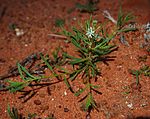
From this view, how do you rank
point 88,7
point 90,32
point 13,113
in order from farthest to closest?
1. point 88,7
2. point 90,32
3. point 13,113

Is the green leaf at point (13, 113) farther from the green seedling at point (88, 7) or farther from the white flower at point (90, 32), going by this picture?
the green seedling at point (88, 7)

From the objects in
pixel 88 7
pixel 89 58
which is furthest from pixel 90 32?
pixel 88 7

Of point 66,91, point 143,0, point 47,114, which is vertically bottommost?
point 47,114

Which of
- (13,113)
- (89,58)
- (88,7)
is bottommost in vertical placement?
(13,113)

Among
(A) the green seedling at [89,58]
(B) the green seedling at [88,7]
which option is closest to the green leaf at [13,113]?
Answer: (A) the green seedling at [89,58]

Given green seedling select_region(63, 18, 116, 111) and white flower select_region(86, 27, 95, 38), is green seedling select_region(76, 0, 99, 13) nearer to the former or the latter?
green seedling select_region(63, 18, 116, 111)

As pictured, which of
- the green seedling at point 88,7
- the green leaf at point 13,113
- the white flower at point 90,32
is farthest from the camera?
the green seedling at point 88,7

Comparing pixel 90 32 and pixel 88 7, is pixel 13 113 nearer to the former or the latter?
pixel 90 32

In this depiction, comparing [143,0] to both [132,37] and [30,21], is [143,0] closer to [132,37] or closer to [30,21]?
[132,37]

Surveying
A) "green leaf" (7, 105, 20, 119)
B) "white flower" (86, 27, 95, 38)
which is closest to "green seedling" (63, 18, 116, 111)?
"white flower" (86, 27, 95, 38)

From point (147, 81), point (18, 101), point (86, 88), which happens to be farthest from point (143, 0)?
point (18, 101)

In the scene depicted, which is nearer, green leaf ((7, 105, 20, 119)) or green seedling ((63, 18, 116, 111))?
green leaf ((7, 105, 20, 119))
